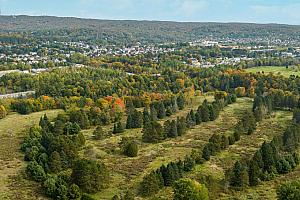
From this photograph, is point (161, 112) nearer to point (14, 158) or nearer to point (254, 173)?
point (14, 158)

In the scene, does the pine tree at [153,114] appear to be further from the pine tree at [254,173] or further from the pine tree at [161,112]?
the pine tree at [254,173]

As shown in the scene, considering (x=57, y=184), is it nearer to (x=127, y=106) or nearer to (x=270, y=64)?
(x=127, y=106)

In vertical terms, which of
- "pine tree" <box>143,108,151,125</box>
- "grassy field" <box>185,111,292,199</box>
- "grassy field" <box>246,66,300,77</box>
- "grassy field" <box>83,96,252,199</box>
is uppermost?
"grassy field" <box>246,66,300,77</box>

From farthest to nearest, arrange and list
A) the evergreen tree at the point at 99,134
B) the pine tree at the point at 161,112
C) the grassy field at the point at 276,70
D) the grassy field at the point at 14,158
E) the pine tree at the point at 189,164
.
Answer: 1. the grassy field at the point at 276,70
2. the pine tree at the point at 161,112
3. the evergreen tree at the point at 99,134
4. the pine tree at the point at 189,164
5. the grassy field at the point at 14,158

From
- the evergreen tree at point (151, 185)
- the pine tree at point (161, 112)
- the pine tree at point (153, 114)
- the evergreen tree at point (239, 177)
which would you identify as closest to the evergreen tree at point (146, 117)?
the pine tree at point (153, 114)

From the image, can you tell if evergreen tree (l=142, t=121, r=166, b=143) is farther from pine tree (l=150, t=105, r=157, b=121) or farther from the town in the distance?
pine tree (l=150, t=105, r=157, b=121)

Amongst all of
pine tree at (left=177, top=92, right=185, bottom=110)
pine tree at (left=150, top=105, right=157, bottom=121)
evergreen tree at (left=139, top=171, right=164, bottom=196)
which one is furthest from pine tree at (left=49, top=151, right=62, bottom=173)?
pine tree at (left=177, top=92, right=185, bottom=110)

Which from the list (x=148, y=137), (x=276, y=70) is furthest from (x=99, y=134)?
(x=276, y=70)
